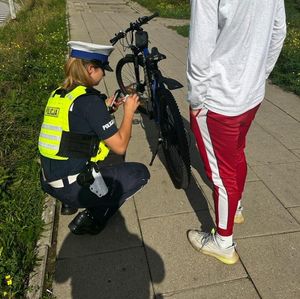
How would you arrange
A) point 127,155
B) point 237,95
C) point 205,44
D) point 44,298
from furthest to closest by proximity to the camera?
point 127,155, point 44,298, point 237,95, point 205,44

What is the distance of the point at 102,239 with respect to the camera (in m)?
2.97

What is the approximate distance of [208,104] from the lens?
214 centimetres

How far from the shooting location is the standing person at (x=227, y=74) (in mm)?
1863

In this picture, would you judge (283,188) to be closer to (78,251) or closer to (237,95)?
(237,95)

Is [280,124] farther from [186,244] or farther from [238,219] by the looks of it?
[186,244]

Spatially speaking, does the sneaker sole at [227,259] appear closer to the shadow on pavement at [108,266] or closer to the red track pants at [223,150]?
the red track pants at [223,150]

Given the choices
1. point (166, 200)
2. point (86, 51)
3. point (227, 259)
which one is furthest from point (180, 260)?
point (86, 51)

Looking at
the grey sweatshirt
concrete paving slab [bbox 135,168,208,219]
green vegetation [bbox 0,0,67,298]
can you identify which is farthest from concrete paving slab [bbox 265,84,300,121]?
green vegetation [bbox 0,0,67,298]

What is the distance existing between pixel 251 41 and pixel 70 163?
157cm

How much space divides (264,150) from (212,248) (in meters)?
2.03

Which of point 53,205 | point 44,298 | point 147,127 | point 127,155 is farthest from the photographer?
point 147,127

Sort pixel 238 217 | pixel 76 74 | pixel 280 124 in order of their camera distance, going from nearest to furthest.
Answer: pixel 76 74 → pixel 238 217 → pixel 280 124

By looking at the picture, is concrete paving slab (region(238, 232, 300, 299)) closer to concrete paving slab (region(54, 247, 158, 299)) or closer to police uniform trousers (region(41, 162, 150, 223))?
concrete paving slab (region(54, 247, 158, 299))

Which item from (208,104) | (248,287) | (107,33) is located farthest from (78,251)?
(107,33)
